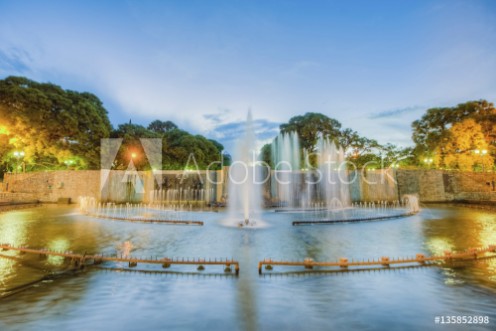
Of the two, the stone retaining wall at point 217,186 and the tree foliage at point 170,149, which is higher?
the tree foliage at point 170,149

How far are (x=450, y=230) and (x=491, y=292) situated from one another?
8.30 metres

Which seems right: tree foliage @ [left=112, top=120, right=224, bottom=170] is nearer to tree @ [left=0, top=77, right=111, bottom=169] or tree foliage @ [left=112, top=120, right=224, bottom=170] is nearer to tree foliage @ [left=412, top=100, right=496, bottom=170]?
tree @ [left=0, top=77, right=111, bottom=169]

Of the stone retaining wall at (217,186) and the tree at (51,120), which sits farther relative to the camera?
the stone retaining wall at (217,186)

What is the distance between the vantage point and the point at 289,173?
2956 centimetres

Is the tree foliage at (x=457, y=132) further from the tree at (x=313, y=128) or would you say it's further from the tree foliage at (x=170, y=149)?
the tree foliage at (x=170, y=149)

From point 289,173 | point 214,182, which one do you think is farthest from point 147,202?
point 289,173

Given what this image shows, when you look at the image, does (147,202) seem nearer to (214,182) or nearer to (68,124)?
(214,182)

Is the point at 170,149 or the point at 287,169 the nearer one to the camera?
the point at 287,169

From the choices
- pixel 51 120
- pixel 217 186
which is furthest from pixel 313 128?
pixel 51 120

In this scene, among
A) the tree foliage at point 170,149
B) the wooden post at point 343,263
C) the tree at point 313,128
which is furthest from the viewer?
the tree at point 313,128

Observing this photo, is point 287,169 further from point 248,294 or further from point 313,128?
point 248,294

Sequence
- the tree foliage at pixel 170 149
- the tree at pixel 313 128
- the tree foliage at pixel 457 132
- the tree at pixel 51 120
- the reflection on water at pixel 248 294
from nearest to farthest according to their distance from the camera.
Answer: the reflection on water at pixel 248 294
the tree at pixel 51 120
the tree foliage at pixel 457 132
the tree foliage at pixel 170 149
the tree at pixel 313 128

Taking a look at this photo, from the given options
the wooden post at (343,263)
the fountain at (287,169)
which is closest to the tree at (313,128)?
the fountain at (287,169)

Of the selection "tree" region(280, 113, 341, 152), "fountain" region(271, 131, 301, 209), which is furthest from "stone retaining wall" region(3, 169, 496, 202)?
"tree" region(280, 113, 341, 152)
